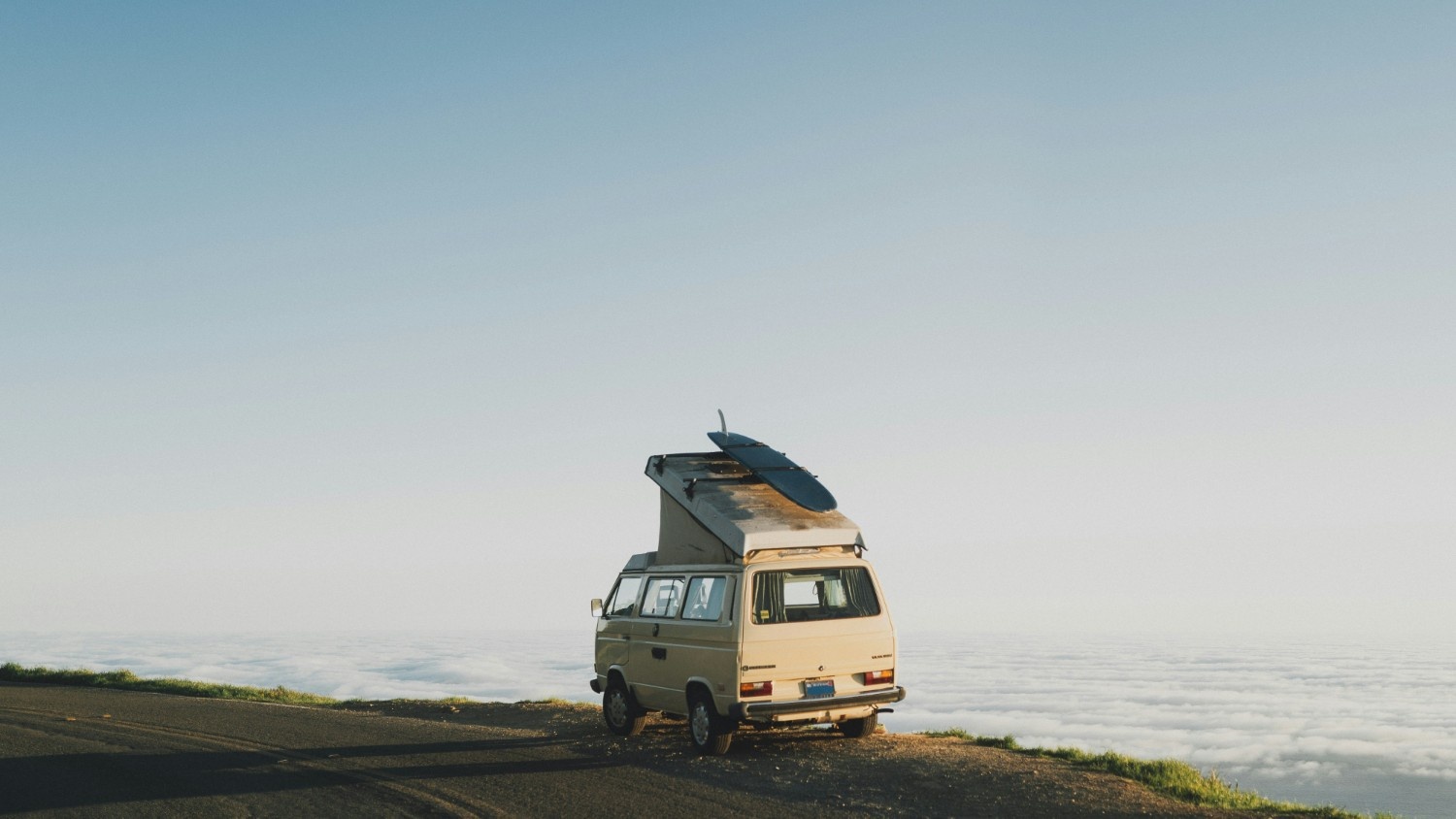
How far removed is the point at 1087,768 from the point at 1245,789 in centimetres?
168

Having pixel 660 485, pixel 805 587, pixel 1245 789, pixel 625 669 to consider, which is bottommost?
pixel 1245 789

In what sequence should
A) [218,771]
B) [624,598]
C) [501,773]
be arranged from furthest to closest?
[624,598] → [218,771] → [501,773]

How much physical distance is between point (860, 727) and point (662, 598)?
3.03 meters

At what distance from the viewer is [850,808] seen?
9.79m

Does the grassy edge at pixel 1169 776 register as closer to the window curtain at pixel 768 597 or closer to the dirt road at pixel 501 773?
the dirt road at pixel 501 773

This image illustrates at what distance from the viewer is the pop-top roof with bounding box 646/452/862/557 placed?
13258 millimetres

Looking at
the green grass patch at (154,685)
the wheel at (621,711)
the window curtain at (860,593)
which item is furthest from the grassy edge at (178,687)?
the window curtain at (860,593)

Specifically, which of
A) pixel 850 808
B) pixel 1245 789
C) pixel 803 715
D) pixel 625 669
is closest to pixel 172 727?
pixel 625 669

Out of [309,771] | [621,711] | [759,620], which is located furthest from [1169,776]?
[309,771]

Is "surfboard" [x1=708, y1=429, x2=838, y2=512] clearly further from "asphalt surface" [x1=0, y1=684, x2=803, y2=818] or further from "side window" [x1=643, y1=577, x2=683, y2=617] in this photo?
"asphalt surface" [x1=0, y1=684, x2=803, y2=818]

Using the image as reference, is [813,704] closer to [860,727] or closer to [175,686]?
[860,727]

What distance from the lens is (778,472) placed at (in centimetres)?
1468

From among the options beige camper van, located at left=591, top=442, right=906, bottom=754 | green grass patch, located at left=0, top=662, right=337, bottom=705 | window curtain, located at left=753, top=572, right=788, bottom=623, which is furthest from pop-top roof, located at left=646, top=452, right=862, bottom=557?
green grass patch, located at left=0, top=662, right=337, bottom=705

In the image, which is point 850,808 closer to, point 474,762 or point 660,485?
point 474,762
